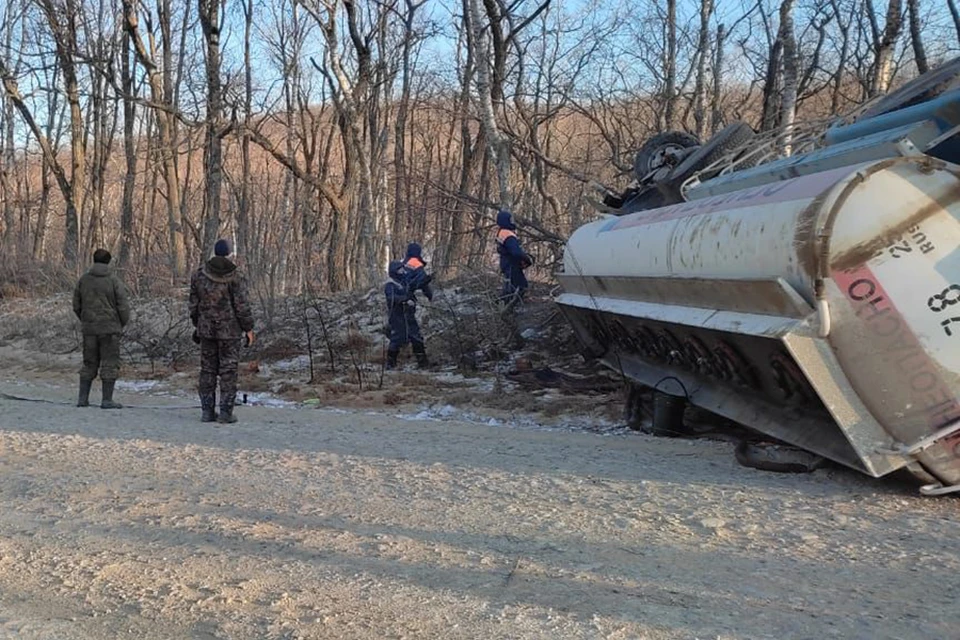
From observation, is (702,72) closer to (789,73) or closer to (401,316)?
(789,73)

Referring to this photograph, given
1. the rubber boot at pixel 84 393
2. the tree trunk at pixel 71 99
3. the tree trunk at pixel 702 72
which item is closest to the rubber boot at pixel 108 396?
the rubber boot at pixel 84 393

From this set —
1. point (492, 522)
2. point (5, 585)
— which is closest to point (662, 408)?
point (492, 522)

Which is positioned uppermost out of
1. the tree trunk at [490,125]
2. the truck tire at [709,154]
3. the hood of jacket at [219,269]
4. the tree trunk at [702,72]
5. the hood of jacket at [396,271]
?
the tree trunk at [702,72]

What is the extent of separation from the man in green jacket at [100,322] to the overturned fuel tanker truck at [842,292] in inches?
230

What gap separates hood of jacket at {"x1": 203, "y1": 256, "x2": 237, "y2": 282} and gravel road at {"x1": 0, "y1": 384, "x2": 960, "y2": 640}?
7.10 ft

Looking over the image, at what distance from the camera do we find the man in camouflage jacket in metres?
7.82

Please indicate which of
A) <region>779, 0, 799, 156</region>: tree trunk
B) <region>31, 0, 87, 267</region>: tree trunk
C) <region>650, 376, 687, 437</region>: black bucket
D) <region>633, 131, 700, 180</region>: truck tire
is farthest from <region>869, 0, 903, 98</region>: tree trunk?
<region>31, 0, 87, 267</region>: tree trunk

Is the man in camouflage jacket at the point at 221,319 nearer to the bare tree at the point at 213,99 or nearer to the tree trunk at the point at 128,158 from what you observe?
the bare tree at the point at 213,99

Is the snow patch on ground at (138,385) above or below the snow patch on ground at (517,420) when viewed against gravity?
above

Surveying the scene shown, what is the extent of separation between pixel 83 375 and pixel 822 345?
7.56 m

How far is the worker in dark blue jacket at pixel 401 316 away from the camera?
11.2 meters

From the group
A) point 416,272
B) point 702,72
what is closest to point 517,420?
point 416,272

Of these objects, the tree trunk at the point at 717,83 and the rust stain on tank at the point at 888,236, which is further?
the tree trunk at the point at 717,83

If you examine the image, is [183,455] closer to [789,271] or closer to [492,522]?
[492,522]
